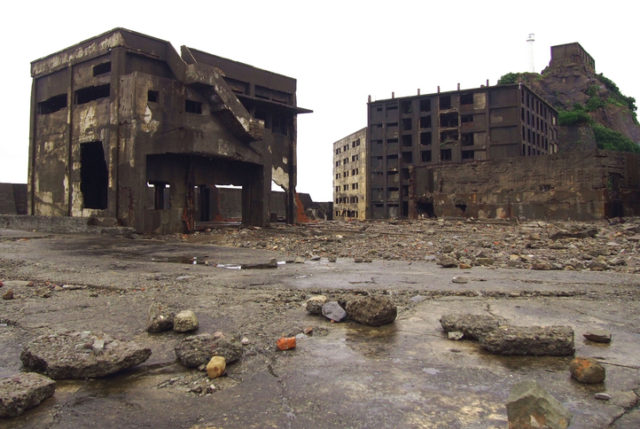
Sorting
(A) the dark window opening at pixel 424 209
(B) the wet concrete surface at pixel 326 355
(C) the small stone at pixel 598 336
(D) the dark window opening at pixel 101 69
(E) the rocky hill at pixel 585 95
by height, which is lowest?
(B) the wet concrete surface at pixel 326 355

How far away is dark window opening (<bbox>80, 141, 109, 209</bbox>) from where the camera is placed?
15023mm

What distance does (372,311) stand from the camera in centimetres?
272

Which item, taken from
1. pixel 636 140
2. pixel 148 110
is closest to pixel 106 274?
pixel 148 110

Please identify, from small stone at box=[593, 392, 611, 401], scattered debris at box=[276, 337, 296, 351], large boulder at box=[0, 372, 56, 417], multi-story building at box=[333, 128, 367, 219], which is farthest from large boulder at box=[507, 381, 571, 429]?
multi-story building at box=[333, 128, 367, 219]

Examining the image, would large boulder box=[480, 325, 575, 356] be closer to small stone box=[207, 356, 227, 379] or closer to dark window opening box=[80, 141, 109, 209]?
small stone box=[207, 356, 227, 379]

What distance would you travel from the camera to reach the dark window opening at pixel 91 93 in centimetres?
1480

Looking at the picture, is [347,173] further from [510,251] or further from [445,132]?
[510,251]

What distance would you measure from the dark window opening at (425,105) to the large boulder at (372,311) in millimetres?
37199

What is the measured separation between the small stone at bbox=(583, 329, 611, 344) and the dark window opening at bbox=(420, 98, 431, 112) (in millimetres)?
37333

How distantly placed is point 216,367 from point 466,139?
122 feet

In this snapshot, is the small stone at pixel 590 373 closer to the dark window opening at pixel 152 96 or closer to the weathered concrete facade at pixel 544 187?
the dark window opening at pixel 152 96

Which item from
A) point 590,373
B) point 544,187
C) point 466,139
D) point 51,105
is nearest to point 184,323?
point 590,373

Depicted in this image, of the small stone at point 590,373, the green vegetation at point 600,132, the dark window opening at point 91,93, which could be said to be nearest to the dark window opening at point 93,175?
the dark window opening at point 91,93

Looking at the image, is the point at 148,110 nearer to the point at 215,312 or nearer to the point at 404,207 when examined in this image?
the point at 215,312
